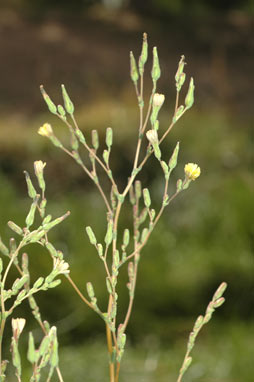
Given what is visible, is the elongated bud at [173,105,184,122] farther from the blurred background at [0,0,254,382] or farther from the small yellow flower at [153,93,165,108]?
the blurred background at [0,0,254,382]

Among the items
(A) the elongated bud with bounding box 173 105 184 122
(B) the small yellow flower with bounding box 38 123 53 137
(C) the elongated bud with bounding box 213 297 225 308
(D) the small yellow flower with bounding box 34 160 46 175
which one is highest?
(A) the elongated bud with bounding box 173 105 184 122

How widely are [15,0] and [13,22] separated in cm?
14

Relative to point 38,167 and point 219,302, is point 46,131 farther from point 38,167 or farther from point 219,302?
point 219,302

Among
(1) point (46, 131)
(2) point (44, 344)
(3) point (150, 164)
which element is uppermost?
(1) point (46, 131)

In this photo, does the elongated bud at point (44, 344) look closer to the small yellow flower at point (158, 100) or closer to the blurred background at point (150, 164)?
the small yellow flower at point (158, 100)

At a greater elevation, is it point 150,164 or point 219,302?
point 219,302

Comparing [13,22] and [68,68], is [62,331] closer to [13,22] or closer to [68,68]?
[68,68]

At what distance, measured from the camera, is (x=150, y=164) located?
4.16m

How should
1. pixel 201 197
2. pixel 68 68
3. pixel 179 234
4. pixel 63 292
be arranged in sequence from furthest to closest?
pixel 68 68
pixel 201 197
pixel 179 234
pixel 63 292

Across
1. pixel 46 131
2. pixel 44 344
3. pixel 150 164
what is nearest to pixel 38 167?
pixel 46 131

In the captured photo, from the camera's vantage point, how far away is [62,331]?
8.80ft

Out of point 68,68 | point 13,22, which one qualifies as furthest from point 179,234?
point 13,22

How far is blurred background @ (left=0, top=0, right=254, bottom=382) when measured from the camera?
2.59m

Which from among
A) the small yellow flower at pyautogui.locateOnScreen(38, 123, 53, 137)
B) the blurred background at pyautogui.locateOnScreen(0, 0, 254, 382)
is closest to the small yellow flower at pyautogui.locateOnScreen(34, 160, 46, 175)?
the small yellow flower at pyautogui.locateOnScreen(38, 123, 53, 137)
